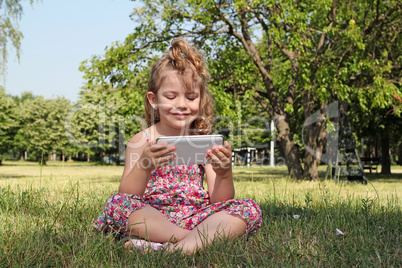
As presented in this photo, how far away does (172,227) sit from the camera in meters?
2.95

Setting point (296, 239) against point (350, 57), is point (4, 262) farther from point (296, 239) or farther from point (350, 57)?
point (350, 57)

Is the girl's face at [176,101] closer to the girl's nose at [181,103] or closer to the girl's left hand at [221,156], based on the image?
the girl's nose at [181,103]

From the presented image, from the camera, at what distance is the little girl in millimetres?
2891

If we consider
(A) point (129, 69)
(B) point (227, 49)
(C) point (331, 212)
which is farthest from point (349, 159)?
(C) point (331, 212)

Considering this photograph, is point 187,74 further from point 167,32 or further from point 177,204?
point 167,32

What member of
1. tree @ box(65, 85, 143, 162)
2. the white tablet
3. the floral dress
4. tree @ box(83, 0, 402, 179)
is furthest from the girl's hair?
tree @ box(65, 85, 143, 162)

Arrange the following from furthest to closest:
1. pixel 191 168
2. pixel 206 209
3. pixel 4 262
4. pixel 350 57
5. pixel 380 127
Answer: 1. pixel 380 127
2. pixel 350 57
3. pixel 191 168
4. pixel 206 209
5. pixel 4 262

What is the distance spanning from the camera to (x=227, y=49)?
13930 mm

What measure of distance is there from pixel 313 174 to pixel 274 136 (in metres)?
1.88

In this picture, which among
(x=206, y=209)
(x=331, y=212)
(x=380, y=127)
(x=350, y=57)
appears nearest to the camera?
(x=206, y=209)

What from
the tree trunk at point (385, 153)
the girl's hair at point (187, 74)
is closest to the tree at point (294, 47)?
the girl's hair at point (187, 74)

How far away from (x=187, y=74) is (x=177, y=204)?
108cm

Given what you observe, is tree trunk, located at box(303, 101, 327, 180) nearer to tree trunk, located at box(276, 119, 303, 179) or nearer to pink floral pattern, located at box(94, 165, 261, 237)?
tree trunk, located at box(276, 119, 303, 179)

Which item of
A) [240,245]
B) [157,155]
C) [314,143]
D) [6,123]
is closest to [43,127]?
[6,123]
